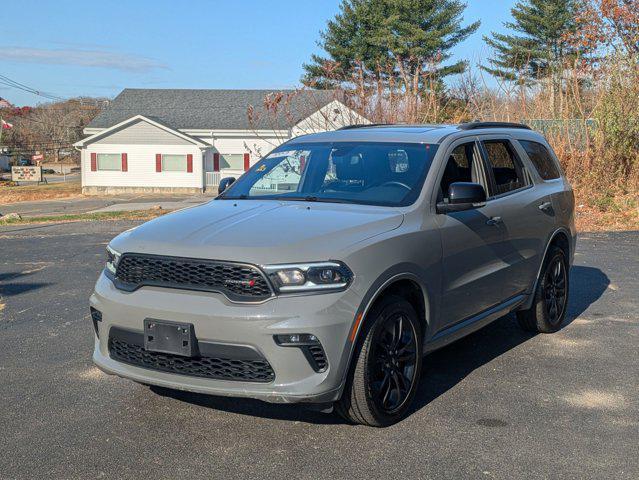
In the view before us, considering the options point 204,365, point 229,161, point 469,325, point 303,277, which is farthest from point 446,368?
point 229,161

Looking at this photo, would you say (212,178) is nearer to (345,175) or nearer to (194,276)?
(345,175)

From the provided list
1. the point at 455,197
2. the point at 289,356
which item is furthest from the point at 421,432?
the point at 455,197

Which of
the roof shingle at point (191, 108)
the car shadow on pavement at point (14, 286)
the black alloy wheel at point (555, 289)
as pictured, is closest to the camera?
the black alloy wheel at point (555, 289)

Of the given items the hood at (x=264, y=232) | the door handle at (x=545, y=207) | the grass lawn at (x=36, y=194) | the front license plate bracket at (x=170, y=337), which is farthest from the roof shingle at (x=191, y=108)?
the front license plate bracket at (x=170, y=337)

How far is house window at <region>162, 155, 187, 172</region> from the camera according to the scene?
45969mm

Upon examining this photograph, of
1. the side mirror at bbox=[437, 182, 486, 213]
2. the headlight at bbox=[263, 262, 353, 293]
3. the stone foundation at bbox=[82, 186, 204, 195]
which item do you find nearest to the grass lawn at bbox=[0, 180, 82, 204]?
the stone foundation at bbox=[82, 186, 204, 195]

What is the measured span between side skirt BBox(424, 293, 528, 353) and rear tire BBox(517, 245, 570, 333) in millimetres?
377

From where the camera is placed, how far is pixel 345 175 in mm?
5410

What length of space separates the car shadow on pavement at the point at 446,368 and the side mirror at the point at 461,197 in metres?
1.29

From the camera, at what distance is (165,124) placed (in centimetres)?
4631

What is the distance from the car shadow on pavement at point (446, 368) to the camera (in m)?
4.72

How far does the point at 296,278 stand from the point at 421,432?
4.13 feet

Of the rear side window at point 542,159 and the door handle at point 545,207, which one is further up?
the rear side window at point 542,159

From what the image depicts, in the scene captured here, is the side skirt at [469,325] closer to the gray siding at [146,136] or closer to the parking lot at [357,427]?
the parking lot at [357,427]
